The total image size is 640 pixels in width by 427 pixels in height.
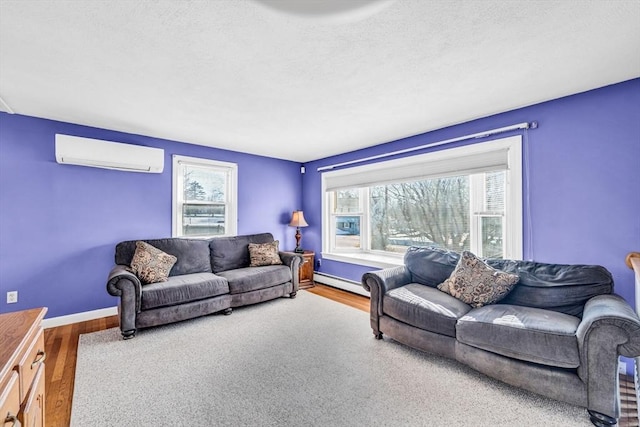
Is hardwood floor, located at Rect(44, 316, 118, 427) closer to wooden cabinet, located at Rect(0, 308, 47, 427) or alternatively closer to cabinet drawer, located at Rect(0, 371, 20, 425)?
wooden cabinet, located at Rect(0, 308, 47, 427)

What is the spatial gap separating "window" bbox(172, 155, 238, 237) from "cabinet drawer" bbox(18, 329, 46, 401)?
3045 millimetres

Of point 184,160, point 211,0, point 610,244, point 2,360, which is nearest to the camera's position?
point 2,360

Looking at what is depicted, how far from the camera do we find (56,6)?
1.50 meters

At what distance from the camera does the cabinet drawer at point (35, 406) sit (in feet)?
3.22

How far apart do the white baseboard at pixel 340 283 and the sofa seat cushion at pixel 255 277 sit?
1.00m

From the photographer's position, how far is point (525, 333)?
6.29 ft

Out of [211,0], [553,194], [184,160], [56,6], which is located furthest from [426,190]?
[56,6]

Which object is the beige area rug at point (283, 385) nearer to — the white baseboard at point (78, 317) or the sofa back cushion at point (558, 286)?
the white baseboard at point (78, 317)

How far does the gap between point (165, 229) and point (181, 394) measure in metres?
2.60

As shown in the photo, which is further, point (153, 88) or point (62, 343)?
point (62, 343)

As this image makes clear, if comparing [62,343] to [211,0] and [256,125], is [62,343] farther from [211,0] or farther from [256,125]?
[211,0]

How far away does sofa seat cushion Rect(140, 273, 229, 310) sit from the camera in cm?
299

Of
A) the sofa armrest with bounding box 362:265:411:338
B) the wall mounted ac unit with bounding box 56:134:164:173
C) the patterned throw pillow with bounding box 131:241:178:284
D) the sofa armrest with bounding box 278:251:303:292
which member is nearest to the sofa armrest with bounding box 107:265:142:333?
the patterned throw pillow with bounding box 131:241:178:284

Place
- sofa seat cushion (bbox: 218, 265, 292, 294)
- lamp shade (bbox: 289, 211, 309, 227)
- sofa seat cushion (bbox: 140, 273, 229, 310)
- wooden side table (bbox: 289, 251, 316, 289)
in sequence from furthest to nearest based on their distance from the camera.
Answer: lamp shade (bbox: 289, 211, 309, 227)
wooden side table (bbox: 289, 251, 316, 289)
sofa seat cushion (bbox: 218, 265, 292, 294)
sofa seat cushion (bbox: 140, 273, 229, 310)
